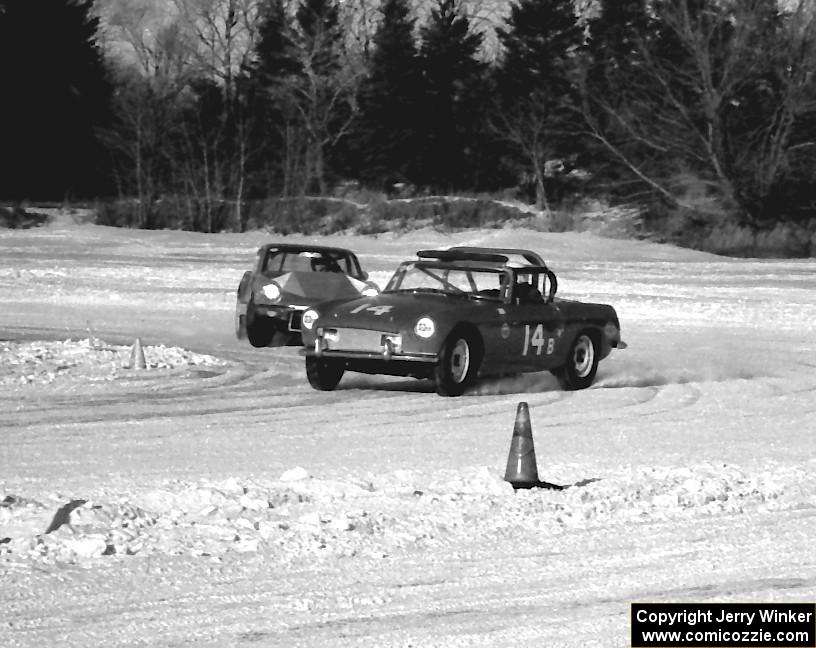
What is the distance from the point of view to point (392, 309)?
14.0 metres

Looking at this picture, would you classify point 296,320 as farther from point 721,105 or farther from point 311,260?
point 721,105

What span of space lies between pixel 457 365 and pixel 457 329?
0.43 m

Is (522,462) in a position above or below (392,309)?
below

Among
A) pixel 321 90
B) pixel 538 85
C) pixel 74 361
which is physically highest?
pixel 538 85

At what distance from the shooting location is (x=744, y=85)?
51.5m

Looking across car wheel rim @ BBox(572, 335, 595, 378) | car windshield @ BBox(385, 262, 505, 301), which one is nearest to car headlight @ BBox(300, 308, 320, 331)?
car windshield @ BBox(385, 262, 505, 301)

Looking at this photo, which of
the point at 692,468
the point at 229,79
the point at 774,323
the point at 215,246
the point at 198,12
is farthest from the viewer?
the point at 198,12

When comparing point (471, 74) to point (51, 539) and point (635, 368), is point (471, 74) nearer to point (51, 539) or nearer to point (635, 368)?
point (635, 368)

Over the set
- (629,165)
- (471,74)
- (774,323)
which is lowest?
(774,323)

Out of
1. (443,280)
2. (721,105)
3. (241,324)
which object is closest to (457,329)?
(443,280)

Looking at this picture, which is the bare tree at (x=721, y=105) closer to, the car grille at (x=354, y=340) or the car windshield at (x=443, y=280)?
the car windshield at (x=443, y=280)

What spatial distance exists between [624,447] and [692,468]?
60.0 inches

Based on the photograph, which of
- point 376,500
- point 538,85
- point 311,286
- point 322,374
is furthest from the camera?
point 538,85

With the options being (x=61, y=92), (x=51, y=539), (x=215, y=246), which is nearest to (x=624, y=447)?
(x=51, y=539)
